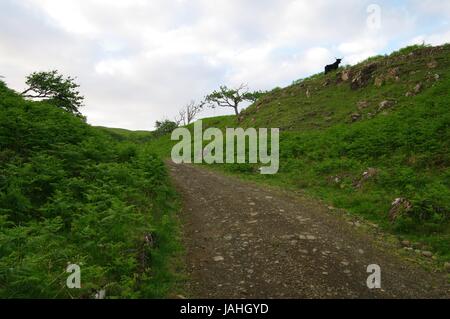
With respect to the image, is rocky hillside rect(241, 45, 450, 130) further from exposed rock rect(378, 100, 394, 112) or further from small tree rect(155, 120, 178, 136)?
small tree rect(155, 120, 178, 136)

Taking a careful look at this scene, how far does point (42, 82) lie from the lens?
26.1 meters

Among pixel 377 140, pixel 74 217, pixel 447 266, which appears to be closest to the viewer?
pixel 447 266

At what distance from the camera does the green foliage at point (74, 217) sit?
254 inches

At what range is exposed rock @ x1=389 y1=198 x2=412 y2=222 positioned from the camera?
11.4m

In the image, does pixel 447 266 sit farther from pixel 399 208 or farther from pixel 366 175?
pixel 366 175

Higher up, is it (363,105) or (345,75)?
(345,75)

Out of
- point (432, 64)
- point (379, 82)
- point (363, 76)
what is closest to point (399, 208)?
point (379, 82)

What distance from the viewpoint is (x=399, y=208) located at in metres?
11.7

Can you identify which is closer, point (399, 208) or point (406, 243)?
point (406, 243)

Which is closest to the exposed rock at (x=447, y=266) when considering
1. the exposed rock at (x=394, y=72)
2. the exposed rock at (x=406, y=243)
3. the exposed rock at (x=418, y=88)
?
the exposed rock at (x=406, y=243)

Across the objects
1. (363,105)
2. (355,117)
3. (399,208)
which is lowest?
(399,208)

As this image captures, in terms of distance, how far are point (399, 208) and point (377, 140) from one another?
24.6ft

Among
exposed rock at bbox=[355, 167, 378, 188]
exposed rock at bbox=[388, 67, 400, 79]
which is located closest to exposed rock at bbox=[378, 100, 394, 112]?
exposed rock at bbox=[388, 67, 400, 79]
